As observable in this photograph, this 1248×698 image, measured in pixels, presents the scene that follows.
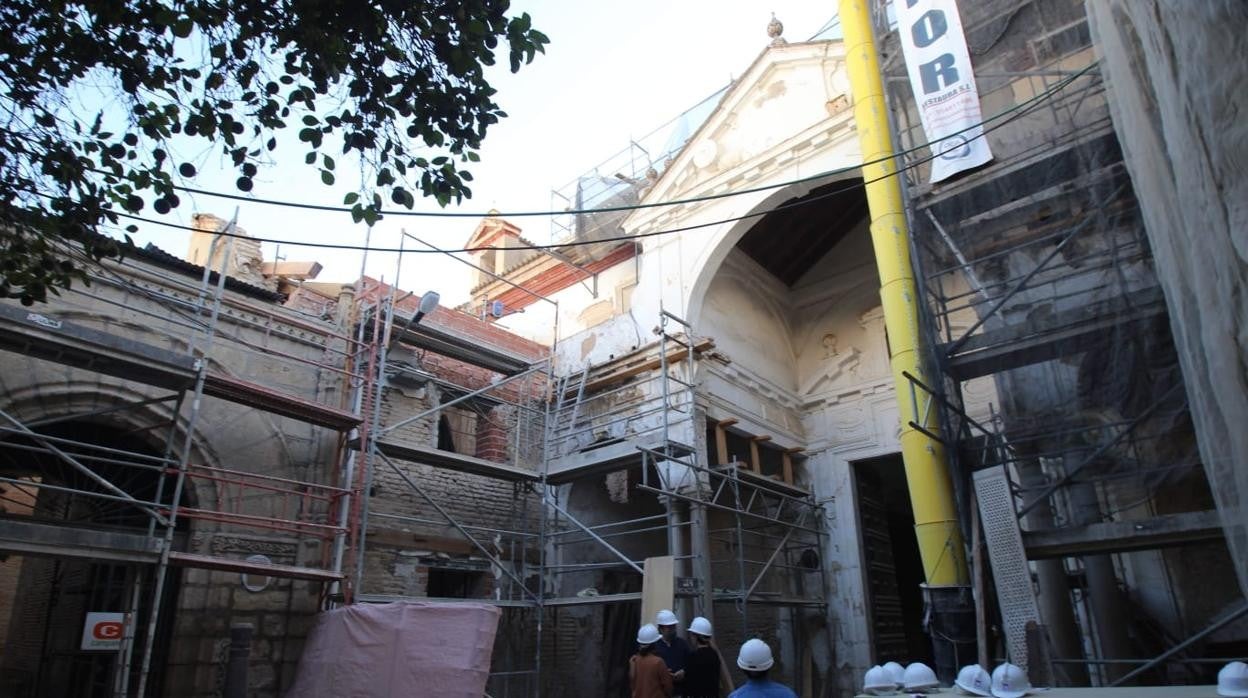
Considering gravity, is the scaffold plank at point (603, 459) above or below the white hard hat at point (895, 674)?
above

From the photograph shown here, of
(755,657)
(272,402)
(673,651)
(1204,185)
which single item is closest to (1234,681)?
(755,657)

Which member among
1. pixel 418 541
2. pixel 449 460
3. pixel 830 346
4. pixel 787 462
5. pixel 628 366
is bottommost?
pixel 418 541

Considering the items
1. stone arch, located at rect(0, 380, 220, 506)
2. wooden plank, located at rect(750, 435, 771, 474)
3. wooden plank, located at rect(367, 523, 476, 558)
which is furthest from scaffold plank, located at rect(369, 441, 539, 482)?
wooden plank, located at rect(750, 435, 771, 474)

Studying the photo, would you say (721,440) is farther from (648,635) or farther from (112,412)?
(112,412)

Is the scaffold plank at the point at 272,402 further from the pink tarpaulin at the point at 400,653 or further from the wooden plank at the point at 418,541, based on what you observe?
the pink tarpaulin at the point at 400,653

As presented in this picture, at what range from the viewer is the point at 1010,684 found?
4.55 meters

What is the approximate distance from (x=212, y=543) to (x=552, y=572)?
5.15 m

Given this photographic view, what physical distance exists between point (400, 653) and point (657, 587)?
2937 mm

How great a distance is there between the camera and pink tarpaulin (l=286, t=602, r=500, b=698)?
303 inches

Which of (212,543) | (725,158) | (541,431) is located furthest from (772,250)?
(212,543)

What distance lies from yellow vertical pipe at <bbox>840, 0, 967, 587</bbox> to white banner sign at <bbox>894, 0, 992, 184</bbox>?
0.74 meters

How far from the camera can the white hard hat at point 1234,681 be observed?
3780 mm

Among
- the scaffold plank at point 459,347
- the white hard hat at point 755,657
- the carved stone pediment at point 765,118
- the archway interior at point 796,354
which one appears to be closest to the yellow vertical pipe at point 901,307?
the carved stone pediment at point 765,118

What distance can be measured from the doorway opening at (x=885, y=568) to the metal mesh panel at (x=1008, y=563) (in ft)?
15.8
